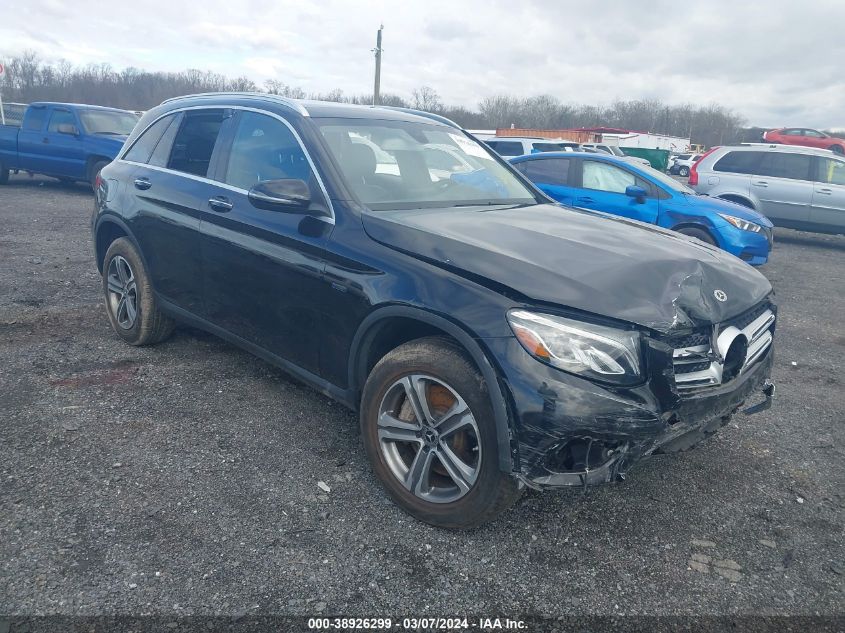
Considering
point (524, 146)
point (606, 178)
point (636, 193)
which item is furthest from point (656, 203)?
point (524, 146)

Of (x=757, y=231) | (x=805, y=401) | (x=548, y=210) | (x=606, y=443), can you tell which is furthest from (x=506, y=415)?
(x=757, y=231)

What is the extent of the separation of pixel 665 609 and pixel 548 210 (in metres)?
2.24

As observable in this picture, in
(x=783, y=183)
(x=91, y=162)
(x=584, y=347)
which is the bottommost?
(x=584, y=347)

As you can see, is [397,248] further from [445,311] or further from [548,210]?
[548,210]

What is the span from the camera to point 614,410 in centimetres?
236

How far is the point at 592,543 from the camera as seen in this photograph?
278cm

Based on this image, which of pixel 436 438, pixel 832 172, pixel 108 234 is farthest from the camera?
pixel 832 172

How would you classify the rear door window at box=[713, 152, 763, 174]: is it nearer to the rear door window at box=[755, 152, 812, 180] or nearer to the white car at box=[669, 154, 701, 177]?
the rear door window at box=[755, 152, 812, 180]

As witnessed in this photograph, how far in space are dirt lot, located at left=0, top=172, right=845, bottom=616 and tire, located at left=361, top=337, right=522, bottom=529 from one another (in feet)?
0.50

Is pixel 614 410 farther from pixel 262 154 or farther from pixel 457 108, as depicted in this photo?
pixel 457 108

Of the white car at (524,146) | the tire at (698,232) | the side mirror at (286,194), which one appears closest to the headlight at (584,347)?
the side mirror at (286,194)

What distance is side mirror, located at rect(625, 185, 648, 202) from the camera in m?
7.84

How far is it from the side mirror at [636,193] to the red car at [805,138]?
1928cm

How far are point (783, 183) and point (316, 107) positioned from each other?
11.0m
